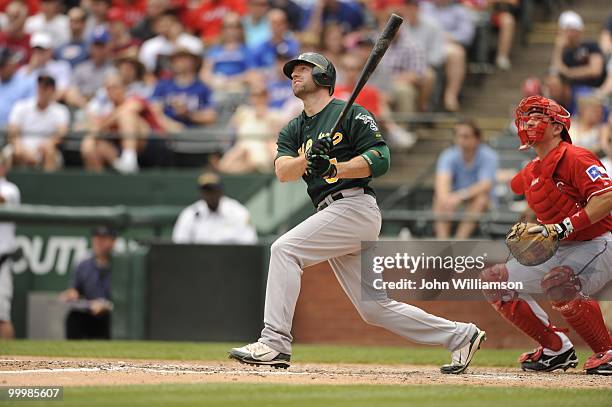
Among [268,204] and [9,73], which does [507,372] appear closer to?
[268,204]

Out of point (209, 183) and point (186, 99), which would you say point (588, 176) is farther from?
point (186, 99)

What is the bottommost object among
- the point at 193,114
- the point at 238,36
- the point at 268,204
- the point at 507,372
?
the point at 507,372

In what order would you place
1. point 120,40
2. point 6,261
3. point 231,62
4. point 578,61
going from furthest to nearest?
point 120,40
point 231,62
point 578,61
point 6,261

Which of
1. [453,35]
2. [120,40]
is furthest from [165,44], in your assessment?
[453,35]

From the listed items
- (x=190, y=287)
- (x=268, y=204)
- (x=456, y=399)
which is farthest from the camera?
(x=268, y=204)

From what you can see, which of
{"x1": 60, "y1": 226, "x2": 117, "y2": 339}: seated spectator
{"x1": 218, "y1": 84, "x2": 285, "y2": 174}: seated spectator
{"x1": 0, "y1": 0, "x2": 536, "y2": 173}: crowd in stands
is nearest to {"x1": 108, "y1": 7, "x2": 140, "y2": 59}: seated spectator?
{"x1": 0, "y1": 0, "x2": 536, "y2": 173}: crowd in stands

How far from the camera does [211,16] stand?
60.3 ft

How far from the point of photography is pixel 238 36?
1691cm

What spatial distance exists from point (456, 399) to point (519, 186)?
8.16 ft

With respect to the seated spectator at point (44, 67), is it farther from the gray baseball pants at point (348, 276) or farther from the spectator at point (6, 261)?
the gray baseball pants at point (348, 276)

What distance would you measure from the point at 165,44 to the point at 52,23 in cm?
243

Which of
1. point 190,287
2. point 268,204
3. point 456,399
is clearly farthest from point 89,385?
point 268,204

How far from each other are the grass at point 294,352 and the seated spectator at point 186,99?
4635 mm

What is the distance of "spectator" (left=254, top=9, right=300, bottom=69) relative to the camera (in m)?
16.4
